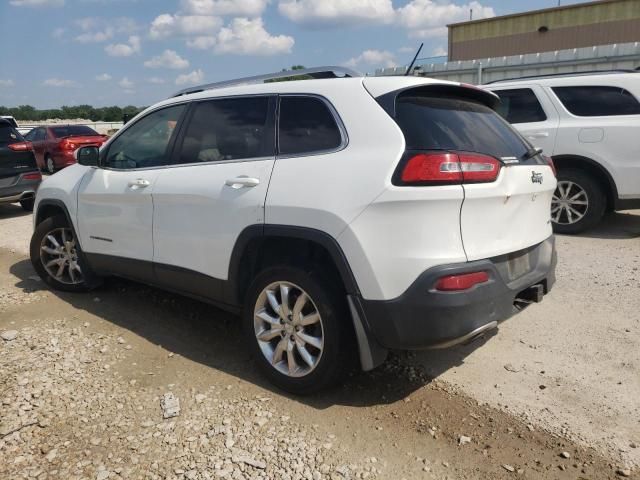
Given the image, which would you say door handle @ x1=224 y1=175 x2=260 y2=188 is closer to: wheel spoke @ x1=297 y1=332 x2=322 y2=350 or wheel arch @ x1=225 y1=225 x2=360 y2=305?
wheel arch @ x1=225 y1=225 x2=360 y2=305

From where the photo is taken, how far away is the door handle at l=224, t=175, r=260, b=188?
3.19 m

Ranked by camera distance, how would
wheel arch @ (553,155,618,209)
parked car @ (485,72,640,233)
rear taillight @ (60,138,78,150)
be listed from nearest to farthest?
parked car @ (485,72,640,233), wheel arch @ (553,155,618,209), rear taillight @ (60,138,78,150)

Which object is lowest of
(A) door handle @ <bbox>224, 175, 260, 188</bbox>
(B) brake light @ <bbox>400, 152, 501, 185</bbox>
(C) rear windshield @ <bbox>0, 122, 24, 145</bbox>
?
(A) door handle @ <bbox>224, 175, 260, 188</bbox>

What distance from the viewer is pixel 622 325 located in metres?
3.97

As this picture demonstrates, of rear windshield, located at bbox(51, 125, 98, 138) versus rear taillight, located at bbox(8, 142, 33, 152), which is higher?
rear windshield, located at bbox(51, 125, 98, 138)

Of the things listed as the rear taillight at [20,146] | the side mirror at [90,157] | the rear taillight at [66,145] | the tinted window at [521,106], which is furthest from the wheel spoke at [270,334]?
the rear taillight at [66,145]

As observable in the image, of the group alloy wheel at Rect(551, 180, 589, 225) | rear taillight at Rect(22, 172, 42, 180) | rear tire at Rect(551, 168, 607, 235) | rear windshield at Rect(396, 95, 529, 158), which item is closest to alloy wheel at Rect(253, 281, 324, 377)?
rear windshield at Rect(396, 95, 529, 158)

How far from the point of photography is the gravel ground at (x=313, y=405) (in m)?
2.58

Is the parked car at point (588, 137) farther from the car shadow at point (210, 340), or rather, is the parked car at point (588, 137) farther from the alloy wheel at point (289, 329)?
the alloy wheel at point (289, 329)

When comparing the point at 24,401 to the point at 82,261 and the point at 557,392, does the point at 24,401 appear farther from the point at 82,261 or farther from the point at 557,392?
the point at 557,392

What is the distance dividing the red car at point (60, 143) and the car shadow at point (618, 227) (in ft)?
41.5

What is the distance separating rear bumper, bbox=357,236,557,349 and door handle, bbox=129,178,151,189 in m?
2.05

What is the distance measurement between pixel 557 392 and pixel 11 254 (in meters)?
6.50

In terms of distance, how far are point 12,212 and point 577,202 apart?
981 cm
